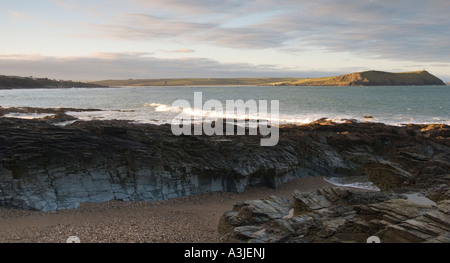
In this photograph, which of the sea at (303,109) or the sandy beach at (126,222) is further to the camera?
the sea at (303,109)

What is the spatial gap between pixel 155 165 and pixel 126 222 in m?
4.06

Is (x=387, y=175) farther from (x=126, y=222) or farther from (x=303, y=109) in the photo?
(x=303, y=109)

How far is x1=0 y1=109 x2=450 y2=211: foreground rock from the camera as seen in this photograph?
1383 cm

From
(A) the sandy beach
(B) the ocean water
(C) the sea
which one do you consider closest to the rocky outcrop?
(A) the sandy beach

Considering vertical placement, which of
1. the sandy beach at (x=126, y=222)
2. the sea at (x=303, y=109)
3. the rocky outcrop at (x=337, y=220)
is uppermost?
the sea at (x=303, y=109)

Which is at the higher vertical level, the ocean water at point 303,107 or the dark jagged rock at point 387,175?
the ocean water at point 303,107

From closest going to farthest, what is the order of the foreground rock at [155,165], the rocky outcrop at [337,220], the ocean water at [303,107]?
the rocky outcrop at [337,220] → the foreground rock at [155,165] → the ocean water at [303,107]

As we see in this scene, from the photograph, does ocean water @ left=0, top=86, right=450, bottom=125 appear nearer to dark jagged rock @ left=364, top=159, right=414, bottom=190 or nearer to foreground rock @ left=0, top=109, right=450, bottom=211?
foreground rock @ left=0, top=109, right=450, bottom=211

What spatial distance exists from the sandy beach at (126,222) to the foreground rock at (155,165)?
69cm

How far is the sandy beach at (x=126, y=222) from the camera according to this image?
10625mm

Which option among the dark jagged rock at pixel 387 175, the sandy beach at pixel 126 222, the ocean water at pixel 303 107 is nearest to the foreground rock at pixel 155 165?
the dark jagged rock at pixel 387 175

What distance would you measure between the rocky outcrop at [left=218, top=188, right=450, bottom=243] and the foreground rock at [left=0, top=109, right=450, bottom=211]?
2.79ft

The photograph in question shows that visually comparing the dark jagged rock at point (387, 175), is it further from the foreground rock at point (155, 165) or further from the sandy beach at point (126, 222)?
the sandy beach at point (126, 222)
